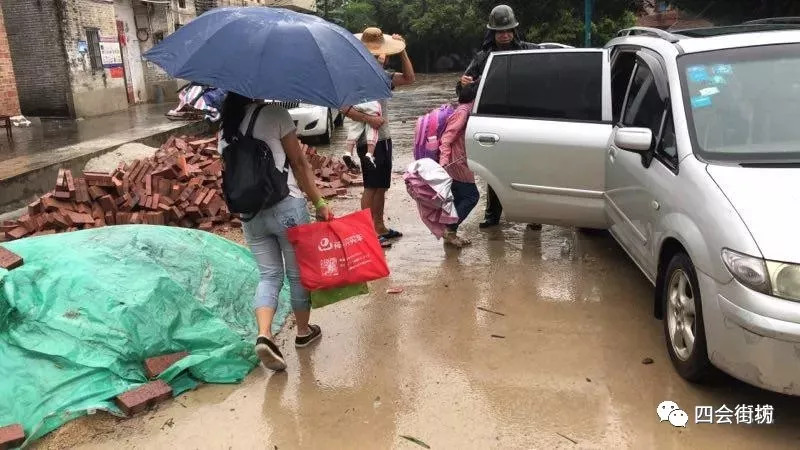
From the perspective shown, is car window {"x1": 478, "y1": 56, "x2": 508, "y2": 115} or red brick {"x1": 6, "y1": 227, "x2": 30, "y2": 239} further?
red brick {"x1": 6, "y1": 227, "x2": 30, "y2": 239}

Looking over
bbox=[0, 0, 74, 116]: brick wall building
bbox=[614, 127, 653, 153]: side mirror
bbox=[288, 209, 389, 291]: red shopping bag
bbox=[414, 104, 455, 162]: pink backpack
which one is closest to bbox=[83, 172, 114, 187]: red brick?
bbox=[414, 104, 455, 162]: pink backpack

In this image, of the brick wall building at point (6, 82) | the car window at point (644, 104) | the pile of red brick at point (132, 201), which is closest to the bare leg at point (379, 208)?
the pile of red brick at point (132, 201)

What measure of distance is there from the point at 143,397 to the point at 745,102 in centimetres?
361

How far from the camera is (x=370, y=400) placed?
3.44 m

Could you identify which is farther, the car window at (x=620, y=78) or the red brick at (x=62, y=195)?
the red brick at (x=62, y=195)

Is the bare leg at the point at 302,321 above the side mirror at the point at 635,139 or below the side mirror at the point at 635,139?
below

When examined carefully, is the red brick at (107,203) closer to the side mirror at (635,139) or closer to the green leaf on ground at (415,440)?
the green leaf on ground at (415,440)

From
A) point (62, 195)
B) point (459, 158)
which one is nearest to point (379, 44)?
point (459, 158)

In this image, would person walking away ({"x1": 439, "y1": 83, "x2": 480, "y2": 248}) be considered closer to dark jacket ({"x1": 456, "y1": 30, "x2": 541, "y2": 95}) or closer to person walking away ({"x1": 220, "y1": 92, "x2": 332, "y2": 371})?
dark jacket ({"x1": 456, "y1": 30, "x2": 541, "y2": 95})

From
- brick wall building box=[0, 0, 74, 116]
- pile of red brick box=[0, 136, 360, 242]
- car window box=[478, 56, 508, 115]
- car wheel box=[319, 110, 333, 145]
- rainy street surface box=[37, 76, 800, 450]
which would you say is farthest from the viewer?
brick wall building box=[0, 0, 74, 116]

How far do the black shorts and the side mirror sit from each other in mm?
2528

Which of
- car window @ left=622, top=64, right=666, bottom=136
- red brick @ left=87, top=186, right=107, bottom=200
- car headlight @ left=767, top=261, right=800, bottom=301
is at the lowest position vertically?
red brick @ left=87, top=186, right=107, bottom=200

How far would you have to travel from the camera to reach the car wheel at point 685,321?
10.3 feet

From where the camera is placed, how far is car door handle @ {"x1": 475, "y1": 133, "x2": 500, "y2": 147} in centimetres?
508
